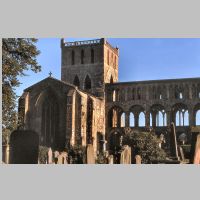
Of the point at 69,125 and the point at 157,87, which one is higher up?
the point at 157,87

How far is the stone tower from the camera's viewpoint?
114ft

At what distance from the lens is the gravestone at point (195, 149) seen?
12938mm

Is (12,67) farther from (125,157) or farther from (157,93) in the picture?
(157,93)

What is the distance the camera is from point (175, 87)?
3556 centimetres

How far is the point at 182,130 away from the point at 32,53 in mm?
20775

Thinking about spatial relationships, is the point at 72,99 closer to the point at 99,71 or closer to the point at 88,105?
the point at 88,105

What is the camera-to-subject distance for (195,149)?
1318 cm

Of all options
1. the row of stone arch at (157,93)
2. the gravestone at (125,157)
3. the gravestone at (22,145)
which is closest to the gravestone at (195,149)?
the gravestone at (125,157)

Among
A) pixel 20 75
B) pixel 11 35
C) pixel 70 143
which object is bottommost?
pixel 70 143

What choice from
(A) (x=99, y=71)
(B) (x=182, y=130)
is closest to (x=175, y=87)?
(B) (x=182, y=130)

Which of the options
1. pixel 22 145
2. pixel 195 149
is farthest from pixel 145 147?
pixel 22 145

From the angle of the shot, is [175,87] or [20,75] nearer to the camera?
[20,75]

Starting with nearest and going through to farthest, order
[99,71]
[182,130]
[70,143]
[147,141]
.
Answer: [147,141], [70,143], [182,130], [99,71]

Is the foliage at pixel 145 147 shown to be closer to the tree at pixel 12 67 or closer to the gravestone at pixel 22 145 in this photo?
the tree at pixel 12 67
